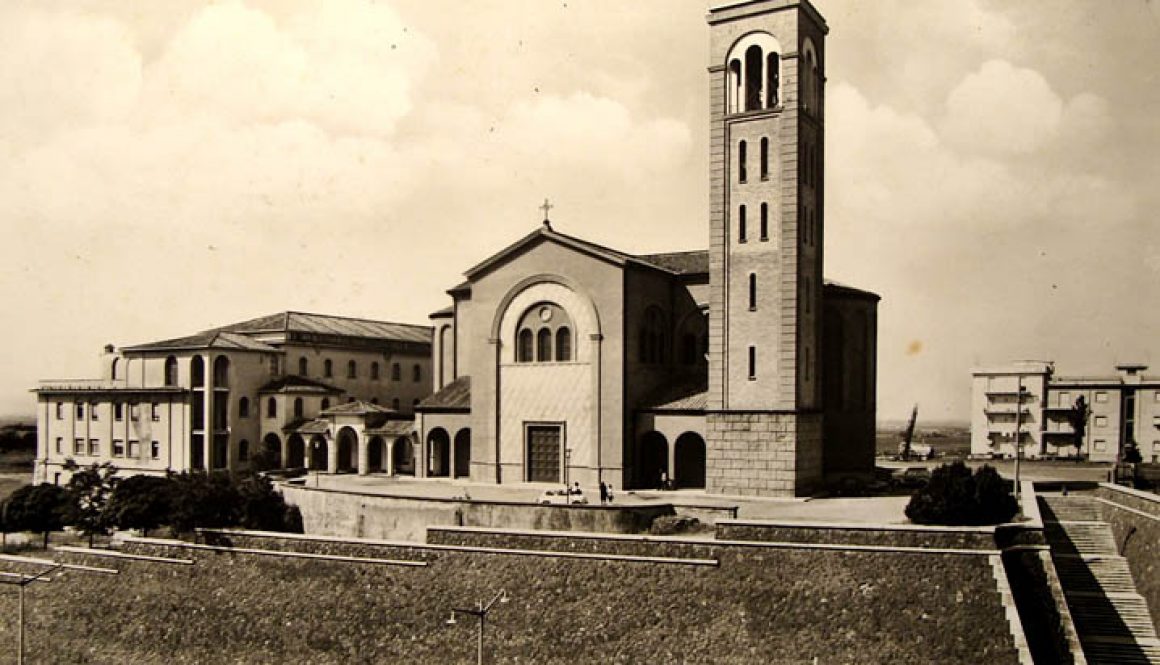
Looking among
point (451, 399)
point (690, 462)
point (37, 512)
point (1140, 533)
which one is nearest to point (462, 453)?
point (451, 399)

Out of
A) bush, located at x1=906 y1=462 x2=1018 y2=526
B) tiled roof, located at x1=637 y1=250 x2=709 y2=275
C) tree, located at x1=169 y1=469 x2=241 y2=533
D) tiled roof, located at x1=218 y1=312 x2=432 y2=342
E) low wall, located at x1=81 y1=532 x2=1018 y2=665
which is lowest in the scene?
low wall, located at x1=81 y1=532 x2=1018 y2=665

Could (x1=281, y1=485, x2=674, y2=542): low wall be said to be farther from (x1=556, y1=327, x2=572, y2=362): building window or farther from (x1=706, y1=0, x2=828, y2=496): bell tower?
(x1=556, y1=327, x2=572, y2=362): building window

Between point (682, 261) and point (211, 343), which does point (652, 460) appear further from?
point (211, 343)

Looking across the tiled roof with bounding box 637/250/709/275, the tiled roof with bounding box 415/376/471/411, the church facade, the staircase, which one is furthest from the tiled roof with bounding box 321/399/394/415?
the staircase

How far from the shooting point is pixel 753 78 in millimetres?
38562

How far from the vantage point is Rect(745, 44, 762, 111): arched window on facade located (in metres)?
37.8

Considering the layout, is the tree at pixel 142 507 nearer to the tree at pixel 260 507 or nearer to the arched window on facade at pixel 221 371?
the tree at pixel 260 507

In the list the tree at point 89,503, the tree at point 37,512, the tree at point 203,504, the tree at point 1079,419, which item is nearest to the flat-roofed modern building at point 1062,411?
the tree at point 1079,419

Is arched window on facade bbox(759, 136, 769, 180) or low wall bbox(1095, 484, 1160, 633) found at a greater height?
arched window on facade bbox(759, 136, 769, 180)

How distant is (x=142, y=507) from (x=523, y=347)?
15.7m

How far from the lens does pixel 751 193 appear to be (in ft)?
122

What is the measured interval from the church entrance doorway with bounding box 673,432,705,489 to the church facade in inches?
2.2

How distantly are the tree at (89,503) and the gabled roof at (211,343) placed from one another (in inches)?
513

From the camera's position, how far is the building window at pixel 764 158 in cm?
3688
